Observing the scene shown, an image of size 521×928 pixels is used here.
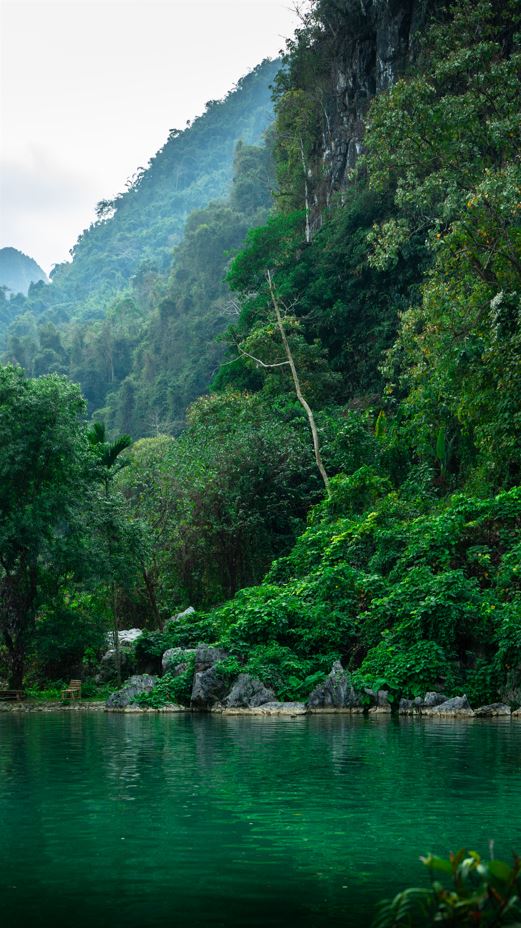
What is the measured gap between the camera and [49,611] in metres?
26.2

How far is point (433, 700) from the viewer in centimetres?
1778

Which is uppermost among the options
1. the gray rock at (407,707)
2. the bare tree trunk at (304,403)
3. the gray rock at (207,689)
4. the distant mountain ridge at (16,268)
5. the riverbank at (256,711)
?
the distant mountain ridge at (16,268)

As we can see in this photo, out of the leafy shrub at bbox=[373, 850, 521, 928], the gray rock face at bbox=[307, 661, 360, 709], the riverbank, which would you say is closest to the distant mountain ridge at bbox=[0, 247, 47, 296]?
the riverbank

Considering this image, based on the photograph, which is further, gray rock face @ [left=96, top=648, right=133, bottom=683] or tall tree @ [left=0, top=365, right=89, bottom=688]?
gray rock face @ [left=96, top=648, right=133, bottom=683]

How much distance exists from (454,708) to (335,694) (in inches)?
96.0

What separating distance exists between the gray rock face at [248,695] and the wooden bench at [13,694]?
680 cm

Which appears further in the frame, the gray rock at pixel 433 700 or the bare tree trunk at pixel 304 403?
the bare tree trunk at pixel 304 403

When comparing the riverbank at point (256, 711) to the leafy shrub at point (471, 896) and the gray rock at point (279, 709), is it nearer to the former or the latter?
the gray rock at point (279, 709)

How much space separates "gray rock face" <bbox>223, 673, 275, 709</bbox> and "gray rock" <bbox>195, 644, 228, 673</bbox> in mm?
1163

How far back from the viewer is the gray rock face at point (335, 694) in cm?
1872

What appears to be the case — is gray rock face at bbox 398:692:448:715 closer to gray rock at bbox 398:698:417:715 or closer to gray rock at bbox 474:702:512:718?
gray rock at bbox 398:698:417:715

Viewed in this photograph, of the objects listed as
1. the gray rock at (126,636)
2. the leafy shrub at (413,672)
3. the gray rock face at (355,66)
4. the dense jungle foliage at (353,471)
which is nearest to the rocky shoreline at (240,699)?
the leafy shrub at (413,672)

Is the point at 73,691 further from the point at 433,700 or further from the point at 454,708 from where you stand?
the point at 454,708

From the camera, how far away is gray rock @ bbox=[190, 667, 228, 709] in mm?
19906
